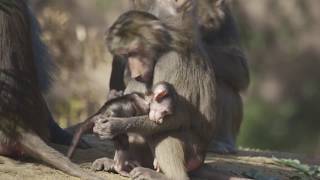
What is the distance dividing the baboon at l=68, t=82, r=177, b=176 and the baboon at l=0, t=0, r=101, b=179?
0.26 meters

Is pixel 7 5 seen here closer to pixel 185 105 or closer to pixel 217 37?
pixel 185 105

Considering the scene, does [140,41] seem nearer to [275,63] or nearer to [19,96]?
[19,96]

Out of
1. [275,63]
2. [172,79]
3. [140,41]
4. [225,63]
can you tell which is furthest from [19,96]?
[275,63]

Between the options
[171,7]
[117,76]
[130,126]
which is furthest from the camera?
[117,76]

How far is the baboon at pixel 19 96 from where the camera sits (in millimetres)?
6473

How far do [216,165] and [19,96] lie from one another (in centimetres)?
168

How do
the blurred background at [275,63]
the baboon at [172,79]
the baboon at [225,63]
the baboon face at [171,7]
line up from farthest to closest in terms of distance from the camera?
the blurred background at [275,63] < the baboon at [225,63] < the baboon face at [171,7] < the baboon at [172,79]

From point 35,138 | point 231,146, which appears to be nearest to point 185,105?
point 35,138

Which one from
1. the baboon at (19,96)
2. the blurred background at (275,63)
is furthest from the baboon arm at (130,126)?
the blurred background at (275,63)

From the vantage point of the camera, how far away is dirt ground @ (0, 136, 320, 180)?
632 centimetres

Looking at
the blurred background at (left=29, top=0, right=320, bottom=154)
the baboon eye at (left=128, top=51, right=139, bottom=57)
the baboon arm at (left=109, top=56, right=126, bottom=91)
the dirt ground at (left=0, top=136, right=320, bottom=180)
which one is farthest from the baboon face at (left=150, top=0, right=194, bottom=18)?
the blurred background at (left=29, top=0, right=320, bottom=154)

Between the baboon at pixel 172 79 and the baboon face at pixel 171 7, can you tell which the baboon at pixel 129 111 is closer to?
the baboon at pixel 172 79

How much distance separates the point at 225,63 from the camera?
8.96 meters

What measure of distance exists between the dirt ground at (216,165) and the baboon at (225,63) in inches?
9.3
